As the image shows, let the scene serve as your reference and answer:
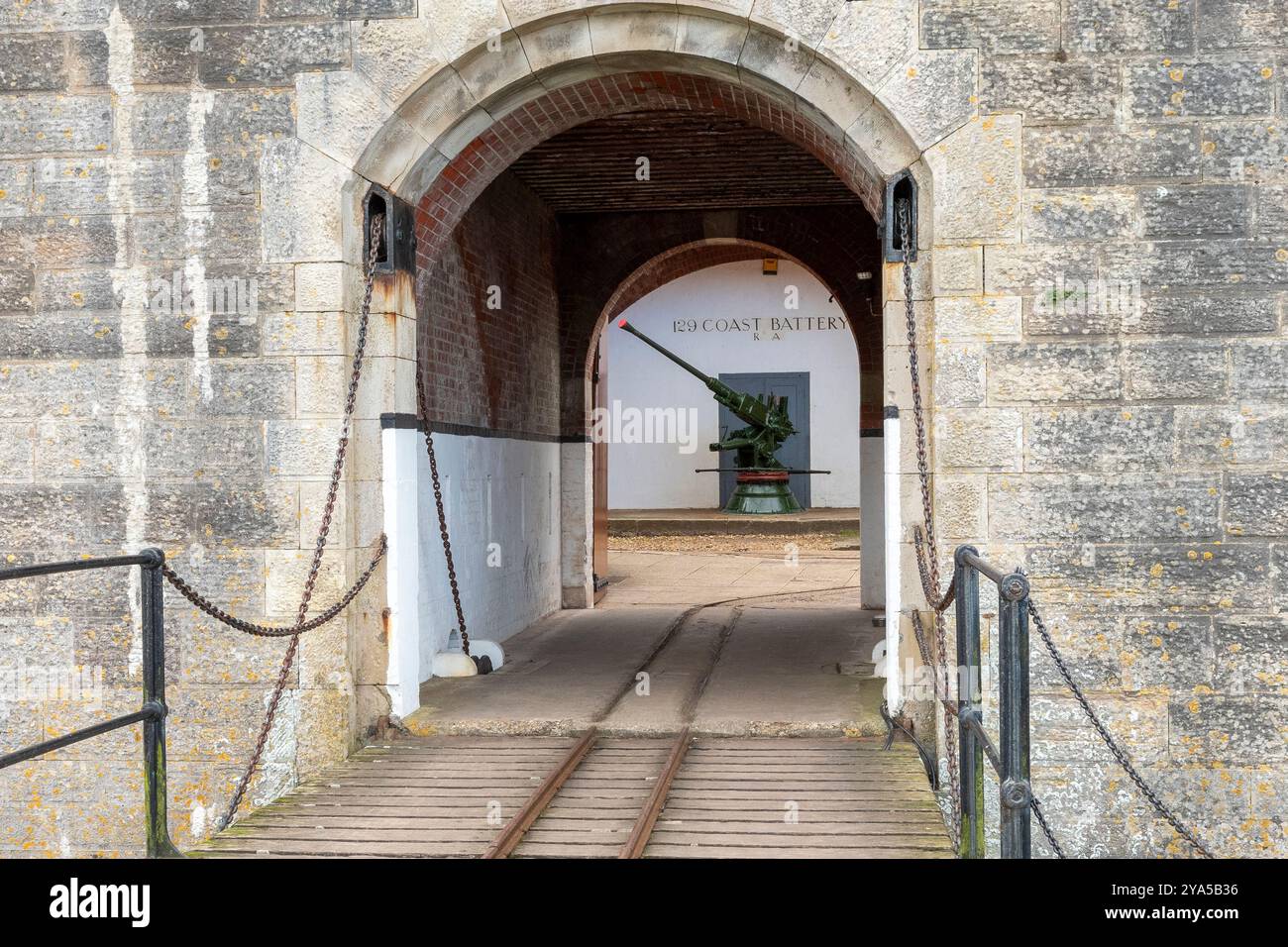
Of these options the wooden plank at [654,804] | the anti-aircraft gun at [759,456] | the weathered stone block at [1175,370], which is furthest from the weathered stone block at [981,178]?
the anti-aircraft gun at [759,456]

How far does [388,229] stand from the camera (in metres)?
5.44

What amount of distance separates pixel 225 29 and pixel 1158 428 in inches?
162

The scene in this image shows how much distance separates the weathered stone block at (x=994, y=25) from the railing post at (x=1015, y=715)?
2776mm

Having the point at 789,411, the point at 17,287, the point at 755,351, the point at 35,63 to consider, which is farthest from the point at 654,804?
the point at 755,351

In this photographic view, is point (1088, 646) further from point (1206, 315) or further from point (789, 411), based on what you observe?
point (789, 411)

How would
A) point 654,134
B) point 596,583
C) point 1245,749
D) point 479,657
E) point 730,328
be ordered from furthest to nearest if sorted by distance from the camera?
point 730,328 → point 596,583 → point 654,134 → point 479,657 → point 1245,749

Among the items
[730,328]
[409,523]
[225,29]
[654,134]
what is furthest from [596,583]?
[730,328]

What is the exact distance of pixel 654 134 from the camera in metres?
8.18

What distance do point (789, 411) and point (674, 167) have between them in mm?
12699

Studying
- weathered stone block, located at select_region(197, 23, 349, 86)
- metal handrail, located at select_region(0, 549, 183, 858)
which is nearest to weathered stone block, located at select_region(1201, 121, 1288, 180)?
weathered stone block, located at select_region(197, 23, 349, 86)

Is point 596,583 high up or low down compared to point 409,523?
down

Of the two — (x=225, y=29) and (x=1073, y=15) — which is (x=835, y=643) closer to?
(x=1073, y=15)

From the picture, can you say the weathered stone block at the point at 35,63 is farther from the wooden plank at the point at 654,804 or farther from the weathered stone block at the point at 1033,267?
the weathered stone block at the point at 1033,267
